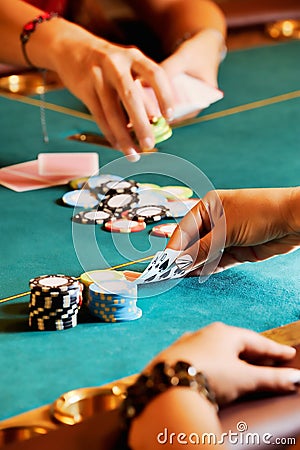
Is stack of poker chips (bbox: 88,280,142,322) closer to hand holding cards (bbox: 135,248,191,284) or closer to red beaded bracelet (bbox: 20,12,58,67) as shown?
hand holding cards (bbox: 135,248,191,284)

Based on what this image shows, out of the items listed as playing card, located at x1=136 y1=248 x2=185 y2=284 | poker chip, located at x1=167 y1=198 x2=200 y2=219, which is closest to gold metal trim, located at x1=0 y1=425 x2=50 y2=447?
playing card, located at x1=136 y1=248 x2=185 y2=284

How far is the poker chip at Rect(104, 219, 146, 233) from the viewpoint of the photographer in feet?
6.99

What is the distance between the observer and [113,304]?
1.68 m

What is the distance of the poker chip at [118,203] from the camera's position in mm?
2217

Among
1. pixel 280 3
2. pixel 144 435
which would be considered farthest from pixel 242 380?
pixel 280 3

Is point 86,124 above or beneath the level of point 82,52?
beneath

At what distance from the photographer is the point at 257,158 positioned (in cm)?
268

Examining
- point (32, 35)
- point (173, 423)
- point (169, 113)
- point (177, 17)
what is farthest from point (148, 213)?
point (177, 17)

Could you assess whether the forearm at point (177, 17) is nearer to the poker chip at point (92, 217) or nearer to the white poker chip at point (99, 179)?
the white poker chip at point (99, 179)

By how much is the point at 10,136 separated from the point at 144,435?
192cm

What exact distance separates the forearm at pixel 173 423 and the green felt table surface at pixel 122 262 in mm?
292

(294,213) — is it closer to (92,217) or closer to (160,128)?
(92,217)

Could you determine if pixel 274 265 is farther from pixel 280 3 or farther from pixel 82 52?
pixel 280 3

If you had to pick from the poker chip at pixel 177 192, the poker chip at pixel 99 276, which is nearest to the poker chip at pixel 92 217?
the poker chip at pixel 177 192
